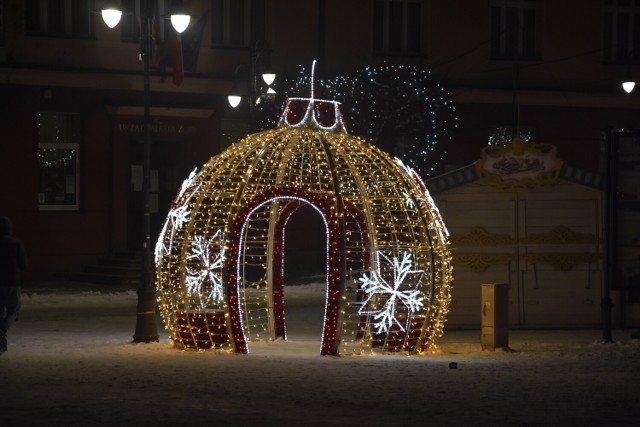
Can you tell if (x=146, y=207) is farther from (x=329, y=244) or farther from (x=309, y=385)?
(x=309, y=385)

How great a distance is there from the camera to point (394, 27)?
3350 cm

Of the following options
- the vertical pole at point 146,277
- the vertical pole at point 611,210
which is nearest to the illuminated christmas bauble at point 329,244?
the vertical pole at point 146,277

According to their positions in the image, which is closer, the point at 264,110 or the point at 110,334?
the point at 110,334

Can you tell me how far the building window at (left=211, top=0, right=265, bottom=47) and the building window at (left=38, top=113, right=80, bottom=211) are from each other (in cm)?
445

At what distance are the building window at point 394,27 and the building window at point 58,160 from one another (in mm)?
8625

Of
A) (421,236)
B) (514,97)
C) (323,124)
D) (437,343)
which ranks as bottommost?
(437,343)

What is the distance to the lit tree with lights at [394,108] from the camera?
28.1 meters

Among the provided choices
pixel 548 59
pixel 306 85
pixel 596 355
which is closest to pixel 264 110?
pixel 306 85

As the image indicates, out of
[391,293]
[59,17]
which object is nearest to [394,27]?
[59,17]

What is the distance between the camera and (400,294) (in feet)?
49.7

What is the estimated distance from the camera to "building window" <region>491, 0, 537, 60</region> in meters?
34.6

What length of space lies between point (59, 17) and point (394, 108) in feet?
27.6

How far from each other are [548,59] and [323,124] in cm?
2020

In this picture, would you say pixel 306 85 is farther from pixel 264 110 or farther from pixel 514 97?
pixel 514 97
